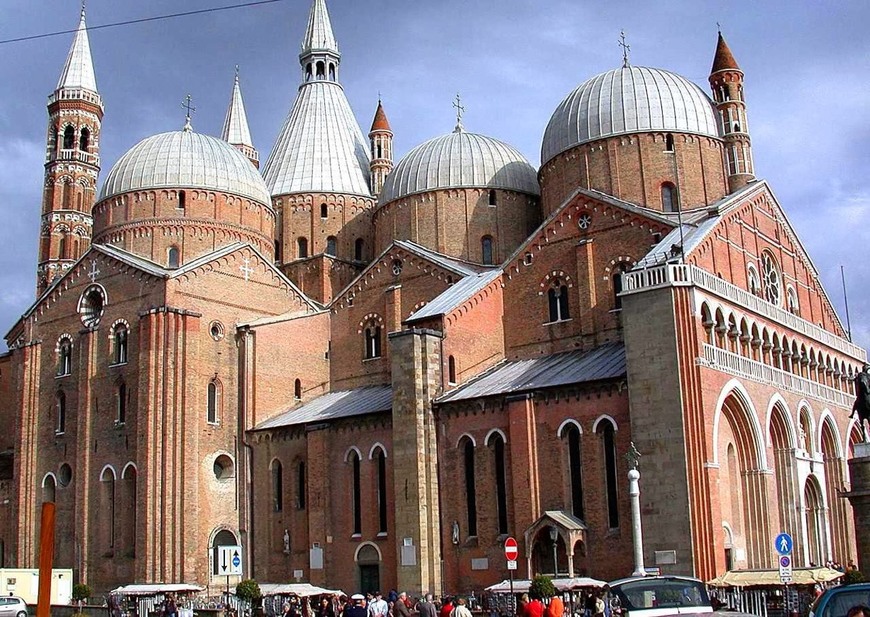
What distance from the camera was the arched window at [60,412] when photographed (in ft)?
136

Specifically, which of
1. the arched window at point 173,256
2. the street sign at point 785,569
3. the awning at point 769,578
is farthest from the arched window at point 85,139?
the street sign at point 785,569

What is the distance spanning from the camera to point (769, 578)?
2473cm

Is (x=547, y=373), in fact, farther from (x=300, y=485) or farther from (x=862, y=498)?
(x=300, y=485)

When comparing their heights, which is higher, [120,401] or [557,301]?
[557,301]

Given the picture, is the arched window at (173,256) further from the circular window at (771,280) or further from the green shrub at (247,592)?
the circular window at (771,280)

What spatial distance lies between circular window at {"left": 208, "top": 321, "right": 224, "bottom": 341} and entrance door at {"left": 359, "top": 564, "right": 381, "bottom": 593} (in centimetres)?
1046

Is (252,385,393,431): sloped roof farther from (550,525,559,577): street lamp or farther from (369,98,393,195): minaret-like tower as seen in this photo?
(369,98,393,195): minaret-like tower

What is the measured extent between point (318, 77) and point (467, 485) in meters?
30.4

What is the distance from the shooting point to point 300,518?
120 feet

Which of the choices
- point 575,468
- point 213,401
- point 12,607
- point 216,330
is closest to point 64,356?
point 216,330

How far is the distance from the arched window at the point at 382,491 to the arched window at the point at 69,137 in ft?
104

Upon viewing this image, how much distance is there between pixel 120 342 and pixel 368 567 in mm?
13328

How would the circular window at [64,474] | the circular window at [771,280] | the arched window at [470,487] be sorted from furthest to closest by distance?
the circular window at [64,474] → the circular window at [771,280] → the arched window at [470,487]

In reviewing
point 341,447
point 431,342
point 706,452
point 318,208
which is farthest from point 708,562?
point 318,208
